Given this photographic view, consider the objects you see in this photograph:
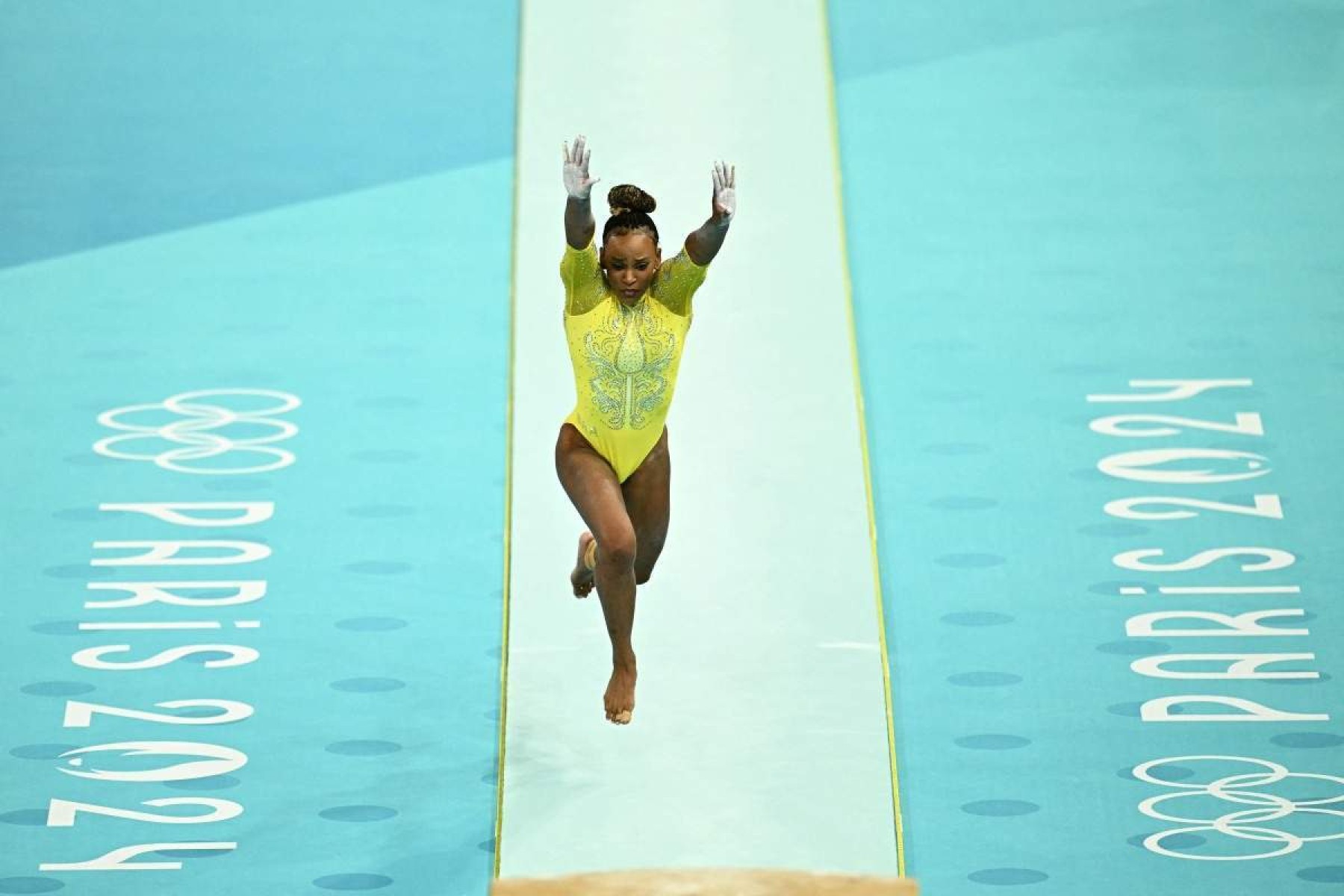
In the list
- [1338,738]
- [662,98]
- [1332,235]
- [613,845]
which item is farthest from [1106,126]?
[613,845]

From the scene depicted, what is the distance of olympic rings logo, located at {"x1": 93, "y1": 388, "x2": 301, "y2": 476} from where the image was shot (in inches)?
396

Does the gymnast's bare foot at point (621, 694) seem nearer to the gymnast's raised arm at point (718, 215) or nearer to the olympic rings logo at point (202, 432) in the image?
the gymnast's raised arm at point (718, 215)

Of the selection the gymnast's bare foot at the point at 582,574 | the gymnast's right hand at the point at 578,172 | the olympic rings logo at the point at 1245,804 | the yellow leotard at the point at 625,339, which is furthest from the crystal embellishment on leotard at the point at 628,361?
the olympic rings logo at the point at 1245,804

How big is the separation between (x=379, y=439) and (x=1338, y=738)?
379cm

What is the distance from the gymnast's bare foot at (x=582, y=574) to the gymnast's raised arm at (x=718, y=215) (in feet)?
4.12

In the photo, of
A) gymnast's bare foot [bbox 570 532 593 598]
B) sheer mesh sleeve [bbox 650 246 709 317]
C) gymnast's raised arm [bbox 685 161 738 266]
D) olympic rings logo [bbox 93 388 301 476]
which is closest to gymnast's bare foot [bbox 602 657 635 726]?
gymnast's bare foot [bbox 570 532 593 598]

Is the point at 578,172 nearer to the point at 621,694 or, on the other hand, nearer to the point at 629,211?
the point at 629,211

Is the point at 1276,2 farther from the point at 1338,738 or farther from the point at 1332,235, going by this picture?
the point at 1338,738

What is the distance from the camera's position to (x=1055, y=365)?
10.5 meters

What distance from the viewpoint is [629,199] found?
26.2 ft

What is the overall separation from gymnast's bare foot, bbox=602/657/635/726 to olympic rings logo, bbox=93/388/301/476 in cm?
222

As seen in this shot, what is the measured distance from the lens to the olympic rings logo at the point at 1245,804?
8539mm

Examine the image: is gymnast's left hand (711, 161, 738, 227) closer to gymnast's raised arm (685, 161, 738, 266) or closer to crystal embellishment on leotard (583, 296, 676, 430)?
gymnast's raised arm (685, 161, 738, 266)

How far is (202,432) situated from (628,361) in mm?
2651
